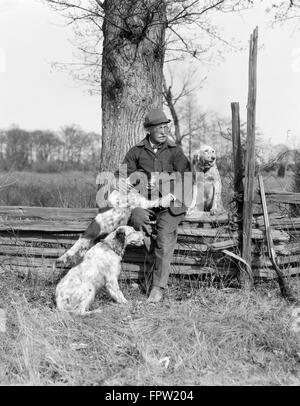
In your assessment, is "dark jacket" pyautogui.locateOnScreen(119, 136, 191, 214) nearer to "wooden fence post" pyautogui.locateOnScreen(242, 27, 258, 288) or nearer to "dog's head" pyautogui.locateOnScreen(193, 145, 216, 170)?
"dog's head" pyautogui.locateOnScreen(193, 145, 216, 170)

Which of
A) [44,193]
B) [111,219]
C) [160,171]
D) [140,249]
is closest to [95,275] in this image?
[111,219]

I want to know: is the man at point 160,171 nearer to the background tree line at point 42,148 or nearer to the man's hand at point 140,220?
the man's hand at point 140,220

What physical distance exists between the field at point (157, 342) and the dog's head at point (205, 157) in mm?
1613

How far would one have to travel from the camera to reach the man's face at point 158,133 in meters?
5.73

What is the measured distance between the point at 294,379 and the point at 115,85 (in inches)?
184

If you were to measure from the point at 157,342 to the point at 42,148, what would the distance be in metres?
43.3

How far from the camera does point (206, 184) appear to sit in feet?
19.7

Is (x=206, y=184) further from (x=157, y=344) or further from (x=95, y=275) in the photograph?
(x=157, y=344)

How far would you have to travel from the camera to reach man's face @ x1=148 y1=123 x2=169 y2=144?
5.73 m

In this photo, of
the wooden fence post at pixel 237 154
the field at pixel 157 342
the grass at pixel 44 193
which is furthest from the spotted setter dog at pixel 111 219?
the grass at pixel 44 193

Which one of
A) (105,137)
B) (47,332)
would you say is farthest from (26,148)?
(47,332)

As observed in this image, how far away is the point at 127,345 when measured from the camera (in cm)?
413
